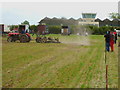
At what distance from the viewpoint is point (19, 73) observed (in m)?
8.98

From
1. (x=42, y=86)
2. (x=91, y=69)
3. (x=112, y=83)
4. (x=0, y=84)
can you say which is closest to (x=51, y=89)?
(x=42, y=86)

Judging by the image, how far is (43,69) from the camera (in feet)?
32.6

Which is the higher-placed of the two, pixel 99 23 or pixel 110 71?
pixel 99 23

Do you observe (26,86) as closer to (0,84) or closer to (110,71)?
(0,84)

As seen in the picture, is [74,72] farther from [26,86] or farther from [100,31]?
[100,31]

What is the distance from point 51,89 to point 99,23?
96166 mm

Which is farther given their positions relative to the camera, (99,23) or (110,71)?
(99,23)

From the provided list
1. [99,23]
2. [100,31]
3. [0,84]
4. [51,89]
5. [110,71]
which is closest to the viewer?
[51,89]

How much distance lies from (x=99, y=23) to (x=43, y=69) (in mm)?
93226

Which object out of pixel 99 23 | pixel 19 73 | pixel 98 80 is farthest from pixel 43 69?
pixel 99 23

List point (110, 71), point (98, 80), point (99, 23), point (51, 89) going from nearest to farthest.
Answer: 1. point (51, 89)
2. point (98, 80)
3. point (110, 71)
4. point (99, 23)

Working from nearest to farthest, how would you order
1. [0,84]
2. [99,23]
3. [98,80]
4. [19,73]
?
[0,84] → [98,80] → [19,73] → [99,23]

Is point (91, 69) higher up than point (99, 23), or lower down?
lower down

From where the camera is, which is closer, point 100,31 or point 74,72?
point 74,72
